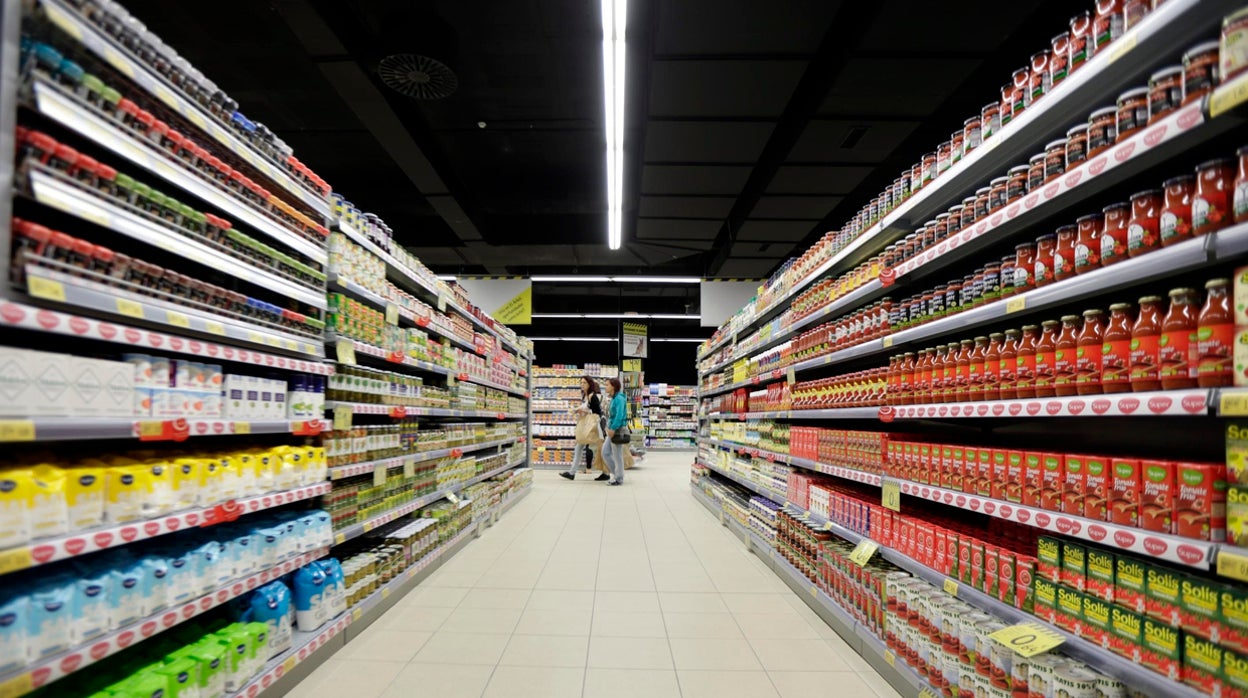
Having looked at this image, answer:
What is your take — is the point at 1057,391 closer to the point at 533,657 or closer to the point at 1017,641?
the point at 1017,641

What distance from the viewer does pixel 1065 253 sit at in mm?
1986

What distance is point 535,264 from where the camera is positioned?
12.2 metres

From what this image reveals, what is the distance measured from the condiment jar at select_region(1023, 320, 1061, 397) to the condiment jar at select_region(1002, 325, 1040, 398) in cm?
3

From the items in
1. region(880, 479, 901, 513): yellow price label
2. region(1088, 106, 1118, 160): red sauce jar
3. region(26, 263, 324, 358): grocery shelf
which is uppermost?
region(1088, 106, 1118, 160): red sauce jar

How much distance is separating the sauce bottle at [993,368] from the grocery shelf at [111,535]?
2.87 metres

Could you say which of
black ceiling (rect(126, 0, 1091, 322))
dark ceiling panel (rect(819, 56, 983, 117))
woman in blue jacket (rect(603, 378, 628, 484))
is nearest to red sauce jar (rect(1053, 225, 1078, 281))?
black ceiling (rect(126, 0, 1091, 322))

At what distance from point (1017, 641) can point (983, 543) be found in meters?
0.46

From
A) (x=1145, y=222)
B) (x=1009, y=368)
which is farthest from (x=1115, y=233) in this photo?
(x=1009, y=368)

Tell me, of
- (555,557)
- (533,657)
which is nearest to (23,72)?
(533,657)

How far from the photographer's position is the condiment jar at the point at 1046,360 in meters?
2.02

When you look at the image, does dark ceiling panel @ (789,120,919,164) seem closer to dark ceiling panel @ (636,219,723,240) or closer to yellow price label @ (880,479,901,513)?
dark ceiling panel @ (636,219,723,240)

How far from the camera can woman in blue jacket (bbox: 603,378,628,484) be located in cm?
990

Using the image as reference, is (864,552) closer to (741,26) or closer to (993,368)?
(993,368)

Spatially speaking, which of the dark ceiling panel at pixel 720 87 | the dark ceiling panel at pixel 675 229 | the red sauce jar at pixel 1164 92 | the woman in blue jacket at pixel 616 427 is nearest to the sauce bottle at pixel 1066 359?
the red sauce jar at pixel 1164 92
